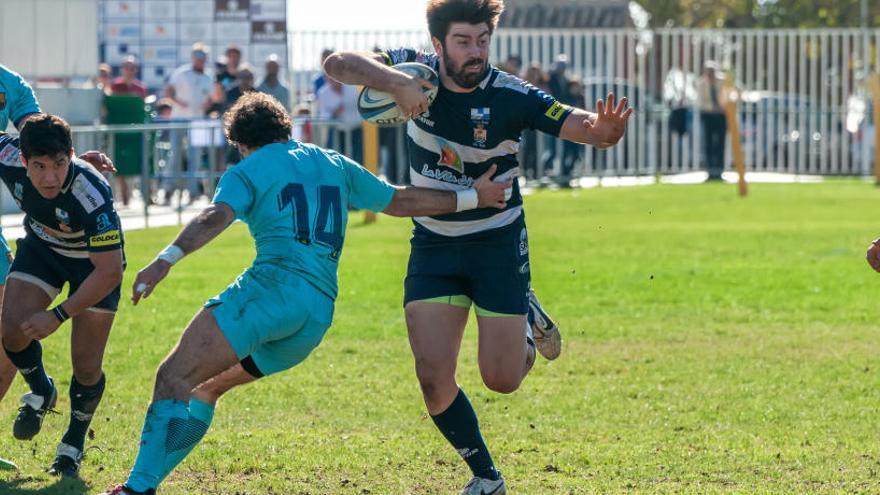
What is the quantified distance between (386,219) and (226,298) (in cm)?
1658

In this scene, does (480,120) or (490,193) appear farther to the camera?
(480,120)

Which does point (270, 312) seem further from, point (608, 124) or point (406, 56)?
point (608, 124)

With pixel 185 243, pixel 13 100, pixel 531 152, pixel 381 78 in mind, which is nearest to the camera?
pixel 185 243

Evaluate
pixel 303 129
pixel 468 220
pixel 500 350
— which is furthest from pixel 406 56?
pixel 303 129

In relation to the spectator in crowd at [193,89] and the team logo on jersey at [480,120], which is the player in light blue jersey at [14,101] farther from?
the spectator in crowd at [193,89]

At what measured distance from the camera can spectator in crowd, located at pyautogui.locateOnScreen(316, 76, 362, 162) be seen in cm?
2459

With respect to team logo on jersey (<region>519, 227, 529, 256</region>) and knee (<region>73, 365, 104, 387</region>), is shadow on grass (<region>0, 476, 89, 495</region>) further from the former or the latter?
team logo on jersey (<region>519, 227, 529, 256</region>)

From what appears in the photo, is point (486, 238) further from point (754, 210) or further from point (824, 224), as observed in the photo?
point (754, 210)

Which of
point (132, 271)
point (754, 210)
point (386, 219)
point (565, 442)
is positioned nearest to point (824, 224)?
point (754, 210)

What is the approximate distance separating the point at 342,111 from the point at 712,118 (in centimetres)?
943

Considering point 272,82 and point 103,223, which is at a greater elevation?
point 272,82

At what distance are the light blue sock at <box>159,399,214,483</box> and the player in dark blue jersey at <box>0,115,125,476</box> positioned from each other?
0.99m

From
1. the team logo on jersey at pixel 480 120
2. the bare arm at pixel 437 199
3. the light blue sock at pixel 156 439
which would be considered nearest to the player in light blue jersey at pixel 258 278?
the light blue sock at pixel 156 439

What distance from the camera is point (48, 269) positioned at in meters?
8.23
